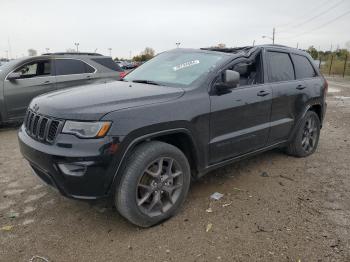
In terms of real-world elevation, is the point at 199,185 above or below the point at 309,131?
below

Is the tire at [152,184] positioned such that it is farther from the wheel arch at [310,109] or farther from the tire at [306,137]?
the tire at [306,137]

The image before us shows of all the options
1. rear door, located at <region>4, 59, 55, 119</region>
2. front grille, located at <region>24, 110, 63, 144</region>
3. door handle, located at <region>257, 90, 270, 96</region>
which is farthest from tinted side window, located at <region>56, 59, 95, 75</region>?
door handle, located at <region>257, 90, 270, 96</region>

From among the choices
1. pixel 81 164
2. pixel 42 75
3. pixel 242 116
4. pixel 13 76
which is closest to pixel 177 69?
pixel 242 116

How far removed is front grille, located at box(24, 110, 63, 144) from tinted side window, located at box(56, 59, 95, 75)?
4657mm

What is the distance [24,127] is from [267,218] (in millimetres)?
2678

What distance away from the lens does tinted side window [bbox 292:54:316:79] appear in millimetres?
4867

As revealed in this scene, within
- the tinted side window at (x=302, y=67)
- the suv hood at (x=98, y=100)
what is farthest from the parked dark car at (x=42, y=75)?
the tinted side window at (x=302, y=67)

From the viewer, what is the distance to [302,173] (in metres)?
4.52

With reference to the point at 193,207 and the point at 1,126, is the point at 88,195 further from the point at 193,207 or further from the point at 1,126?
the point at 1,126

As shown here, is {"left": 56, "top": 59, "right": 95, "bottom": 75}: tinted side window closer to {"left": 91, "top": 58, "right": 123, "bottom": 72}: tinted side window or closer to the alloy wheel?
{"left": 91, "top": 58, "right": 123, "bottom": 72}: tinted side window

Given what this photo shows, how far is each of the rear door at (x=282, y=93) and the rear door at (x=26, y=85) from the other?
5121mm

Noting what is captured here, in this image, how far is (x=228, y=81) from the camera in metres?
3.32

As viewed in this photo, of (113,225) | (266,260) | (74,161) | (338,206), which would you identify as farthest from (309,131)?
(74,161)

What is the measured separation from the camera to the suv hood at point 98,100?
8.77ft
